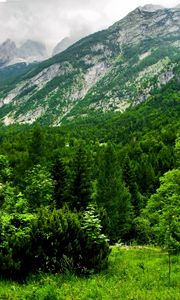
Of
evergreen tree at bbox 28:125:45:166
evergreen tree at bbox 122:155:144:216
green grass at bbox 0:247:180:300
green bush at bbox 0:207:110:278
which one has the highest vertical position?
evergreen tree at bbox 28:125:45:166

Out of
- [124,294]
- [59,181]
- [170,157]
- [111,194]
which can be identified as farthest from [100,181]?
[170,157]

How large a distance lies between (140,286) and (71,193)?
26946 millimetres

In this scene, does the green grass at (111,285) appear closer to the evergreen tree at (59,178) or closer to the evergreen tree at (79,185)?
the evergreen tree at (79,185)

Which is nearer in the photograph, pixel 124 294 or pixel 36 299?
pixel 36 299

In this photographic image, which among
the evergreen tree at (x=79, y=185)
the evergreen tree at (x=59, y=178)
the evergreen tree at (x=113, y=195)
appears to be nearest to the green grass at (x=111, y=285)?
the evergreen tree at (x=79, y=185)

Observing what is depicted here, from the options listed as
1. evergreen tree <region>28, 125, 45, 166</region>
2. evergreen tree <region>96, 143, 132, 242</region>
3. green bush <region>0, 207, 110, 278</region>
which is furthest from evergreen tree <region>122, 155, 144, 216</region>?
green bush <region>0, 207, 110, 278</region>

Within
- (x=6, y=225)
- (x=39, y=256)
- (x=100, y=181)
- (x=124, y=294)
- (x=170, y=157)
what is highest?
(x=170, y=157)

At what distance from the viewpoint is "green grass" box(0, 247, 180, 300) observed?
14.0 metres

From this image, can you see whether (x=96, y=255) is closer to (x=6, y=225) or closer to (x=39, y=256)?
(x=39, y=256)

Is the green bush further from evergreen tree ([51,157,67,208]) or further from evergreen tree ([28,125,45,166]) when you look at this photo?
evergreen tree ([28,125,45,166])

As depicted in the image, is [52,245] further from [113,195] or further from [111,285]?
[113,195]

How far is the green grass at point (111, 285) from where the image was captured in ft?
45.9

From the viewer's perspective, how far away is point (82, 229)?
17500mm

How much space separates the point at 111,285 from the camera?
15477 mm
